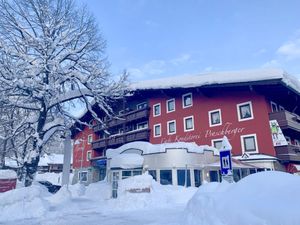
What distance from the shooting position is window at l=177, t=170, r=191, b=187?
18000 millimetres

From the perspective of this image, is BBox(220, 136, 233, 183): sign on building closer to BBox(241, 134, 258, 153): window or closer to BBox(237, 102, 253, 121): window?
BBox(241, 134, 258, 153): window

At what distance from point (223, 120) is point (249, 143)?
317 centimetres

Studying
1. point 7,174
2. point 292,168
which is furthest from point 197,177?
point 7,174

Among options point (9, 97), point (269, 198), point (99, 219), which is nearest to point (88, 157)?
point (9, 97)

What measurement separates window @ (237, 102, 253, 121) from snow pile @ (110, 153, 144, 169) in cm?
968

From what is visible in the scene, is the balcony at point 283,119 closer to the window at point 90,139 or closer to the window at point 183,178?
the window at point 183,178

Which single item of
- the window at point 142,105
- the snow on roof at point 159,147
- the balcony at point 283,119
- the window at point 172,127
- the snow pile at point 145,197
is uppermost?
the window at point 142,105

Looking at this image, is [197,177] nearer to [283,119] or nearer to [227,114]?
[227,114]

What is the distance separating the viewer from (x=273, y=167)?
18.7 metres

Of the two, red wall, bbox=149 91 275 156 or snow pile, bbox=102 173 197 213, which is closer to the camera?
snow pile, bbox=102 173 197 213

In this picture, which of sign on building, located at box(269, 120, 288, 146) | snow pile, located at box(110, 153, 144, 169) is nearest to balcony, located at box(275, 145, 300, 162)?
sign on building, located at box(269, 120, 288, 146)

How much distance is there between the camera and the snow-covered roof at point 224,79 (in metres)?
18.4

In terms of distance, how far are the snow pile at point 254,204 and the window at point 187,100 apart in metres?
19.7

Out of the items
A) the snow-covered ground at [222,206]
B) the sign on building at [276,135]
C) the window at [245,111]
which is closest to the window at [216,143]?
the window at [245,111]
